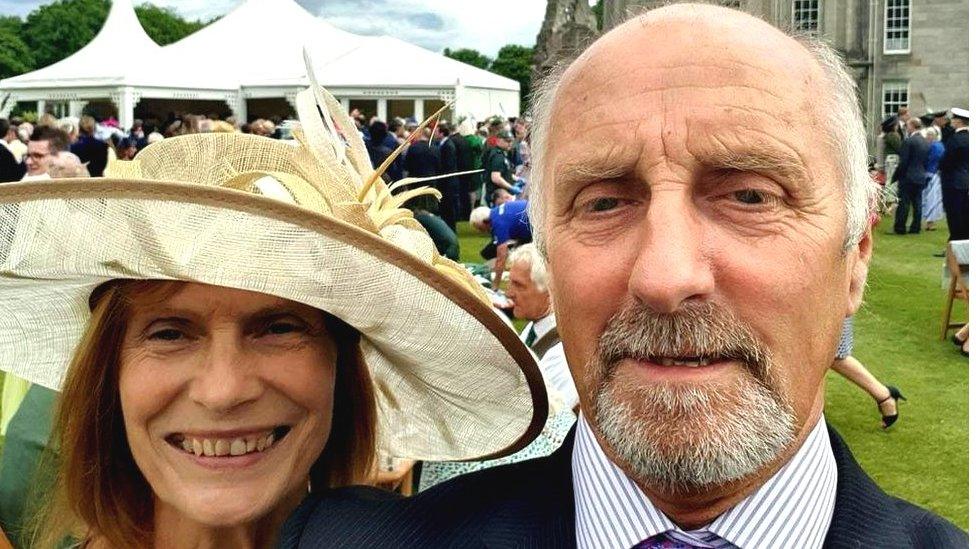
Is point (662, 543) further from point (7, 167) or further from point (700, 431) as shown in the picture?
point (7, 167)

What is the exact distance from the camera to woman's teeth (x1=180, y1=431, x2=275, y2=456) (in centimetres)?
187

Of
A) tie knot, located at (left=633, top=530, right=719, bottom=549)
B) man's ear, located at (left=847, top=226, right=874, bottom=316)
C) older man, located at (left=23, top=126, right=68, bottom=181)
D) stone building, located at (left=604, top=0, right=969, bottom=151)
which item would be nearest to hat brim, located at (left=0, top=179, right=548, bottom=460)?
tie knot, located at (left=633, top=530, right=719, bottom=549)

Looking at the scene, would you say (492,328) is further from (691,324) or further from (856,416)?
(856,416)

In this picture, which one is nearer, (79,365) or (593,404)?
(593,404)

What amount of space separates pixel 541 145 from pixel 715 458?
2.08 feet

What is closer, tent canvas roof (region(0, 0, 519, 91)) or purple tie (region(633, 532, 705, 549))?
purple tie (region(633, 532, 705, 549))

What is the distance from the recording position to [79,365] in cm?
199

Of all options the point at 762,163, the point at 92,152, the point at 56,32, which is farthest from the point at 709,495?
the point at 56,32

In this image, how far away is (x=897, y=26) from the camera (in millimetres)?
37344

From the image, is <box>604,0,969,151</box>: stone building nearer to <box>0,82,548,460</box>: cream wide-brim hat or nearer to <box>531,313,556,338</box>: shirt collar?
<box>531,313,556,338</box>: shirt collar

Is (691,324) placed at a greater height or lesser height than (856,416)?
greater

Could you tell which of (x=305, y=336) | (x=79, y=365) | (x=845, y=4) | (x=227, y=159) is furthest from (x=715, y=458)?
(x=845, y=4)

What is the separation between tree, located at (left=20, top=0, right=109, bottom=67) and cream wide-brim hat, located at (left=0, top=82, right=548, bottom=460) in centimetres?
8775

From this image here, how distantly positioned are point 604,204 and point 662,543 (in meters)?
0.53
